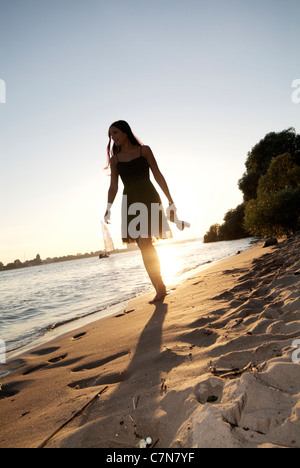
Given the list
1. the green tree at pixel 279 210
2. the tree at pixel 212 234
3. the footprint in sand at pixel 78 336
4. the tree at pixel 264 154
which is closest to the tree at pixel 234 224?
the tree at pixel 212 234

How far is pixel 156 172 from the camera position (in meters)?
3.66

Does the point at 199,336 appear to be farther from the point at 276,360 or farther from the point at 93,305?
the point at 93,305

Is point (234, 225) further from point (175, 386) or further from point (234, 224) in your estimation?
point (175, 386)

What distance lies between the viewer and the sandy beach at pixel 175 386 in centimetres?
93

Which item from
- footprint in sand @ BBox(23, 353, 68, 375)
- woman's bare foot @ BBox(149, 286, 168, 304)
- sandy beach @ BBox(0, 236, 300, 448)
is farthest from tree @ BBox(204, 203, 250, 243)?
footprint in sand @ BBox(23, 353, 68, 375)

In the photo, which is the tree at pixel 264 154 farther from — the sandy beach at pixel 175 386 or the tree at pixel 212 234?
the sandy beach at pixel 175 386

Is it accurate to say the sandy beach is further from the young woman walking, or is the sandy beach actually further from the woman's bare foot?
the young woman walking

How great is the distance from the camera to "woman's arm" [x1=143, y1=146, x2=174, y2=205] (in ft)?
11.8

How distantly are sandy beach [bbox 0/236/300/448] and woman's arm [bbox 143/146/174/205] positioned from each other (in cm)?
178

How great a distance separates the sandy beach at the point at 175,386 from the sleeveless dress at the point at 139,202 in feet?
4.72

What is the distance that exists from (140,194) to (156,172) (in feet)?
1.28

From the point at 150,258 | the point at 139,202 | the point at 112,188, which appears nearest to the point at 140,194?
the point at 139,202
